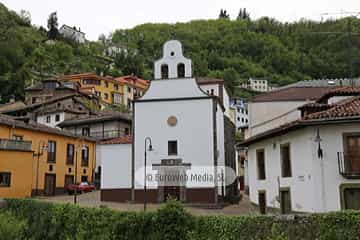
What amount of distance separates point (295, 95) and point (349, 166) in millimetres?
18197

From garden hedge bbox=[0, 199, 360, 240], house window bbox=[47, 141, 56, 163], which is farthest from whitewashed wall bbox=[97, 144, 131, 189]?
house window bbox=[47, 141, 56, 163]

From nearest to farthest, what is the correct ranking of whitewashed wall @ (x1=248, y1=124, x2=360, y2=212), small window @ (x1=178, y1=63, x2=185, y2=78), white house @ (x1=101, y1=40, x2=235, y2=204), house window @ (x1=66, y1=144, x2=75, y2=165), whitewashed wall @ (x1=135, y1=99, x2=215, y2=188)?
whitewashed wall @ (x1=248, y1=124, x2=360, y2=212) → white house @ (x1=101, y1=40, x2=235, y2=204) → whitewashed wall @ (x1=135, y1=99, x2=215, y2=188) → small window @ (x1=178, y1=63, x2=185, y2=78) → house window @ (x1=66, y1=144, x2=75, y2=165)

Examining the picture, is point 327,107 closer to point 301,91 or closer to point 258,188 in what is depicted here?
point 258,188

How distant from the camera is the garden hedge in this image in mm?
11906

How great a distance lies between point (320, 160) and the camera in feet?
55.1

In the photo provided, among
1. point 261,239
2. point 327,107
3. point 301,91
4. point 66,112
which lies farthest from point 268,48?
point 261,239

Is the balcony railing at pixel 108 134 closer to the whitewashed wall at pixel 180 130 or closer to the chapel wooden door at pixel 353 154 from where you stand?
the whitewashed wall at pixel 180 130

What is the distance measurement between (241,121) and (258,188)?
72322 mm

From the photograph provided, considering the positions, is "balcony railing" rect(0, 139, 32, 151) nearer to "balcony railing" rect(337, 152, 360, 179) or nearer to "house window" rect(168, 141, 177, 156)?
"house window" rect(168, 141, 177, 156)

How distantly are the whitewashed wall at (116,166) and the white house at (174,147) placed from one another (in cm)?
7

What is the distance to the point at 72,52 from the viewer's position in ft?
363

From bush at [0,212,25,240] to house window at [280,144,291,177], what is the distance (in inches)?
545

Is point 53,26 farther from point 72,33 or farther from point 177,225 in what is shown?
point 177,225

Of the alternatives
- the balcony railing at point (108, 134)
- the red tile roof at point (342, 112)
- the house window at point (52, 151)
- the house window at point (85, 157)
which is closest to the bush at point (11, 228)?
the house window at point (52, 151)
